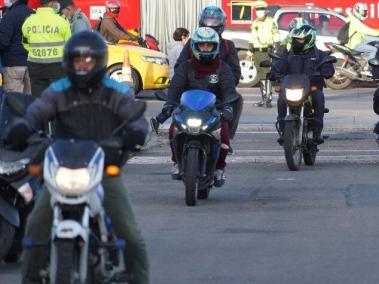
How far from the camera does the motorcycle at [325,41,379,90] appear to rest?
30.9m

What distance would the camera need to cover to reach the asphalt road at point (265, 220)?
9492 millimetres

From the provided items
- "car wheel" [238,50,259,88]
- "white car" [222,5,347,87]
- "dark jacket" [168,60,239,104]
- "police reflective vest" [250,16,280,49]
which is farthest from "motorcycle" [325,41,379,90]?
"dark jacket" [168,60,239,104]

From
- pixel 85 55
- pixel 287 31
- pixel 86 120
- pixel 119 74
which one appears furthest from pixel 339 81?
pixel 85 55

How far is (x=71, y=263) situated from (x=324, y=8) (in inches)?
1078

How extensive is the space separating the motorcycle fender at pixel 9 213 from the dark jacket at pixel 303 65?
309 inches

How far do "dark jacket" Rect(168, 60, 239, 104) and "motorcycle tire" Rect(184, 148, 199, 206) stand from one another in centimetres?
82

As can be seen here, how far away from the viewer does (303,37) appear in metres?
16.6

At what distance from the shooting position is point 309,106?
16.9 metres

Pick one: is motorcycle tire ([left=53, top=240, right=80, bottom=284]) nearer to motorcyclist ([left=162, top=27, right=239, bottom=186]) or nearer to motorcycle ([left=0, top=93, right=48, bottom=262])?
motorcycle ([left=0, top=93, right=48, bottom=262])

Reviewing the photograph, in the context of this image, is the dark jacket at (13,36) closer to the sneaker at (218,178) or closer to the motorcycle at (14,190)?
the sneaker at (218,178)

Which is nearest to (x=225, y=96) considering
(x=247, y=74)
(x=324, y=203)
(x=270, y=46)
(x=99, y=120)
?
(x=324, y=203)

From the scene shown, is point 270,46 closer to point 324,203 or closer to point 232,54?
point 232,54

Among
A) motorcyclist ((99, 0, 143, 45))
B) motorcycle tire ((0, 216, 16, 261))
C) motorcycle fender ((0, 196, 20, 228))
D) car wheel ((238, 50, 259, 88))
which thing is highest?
motorcycle fender ((0, 196, 20, 228))

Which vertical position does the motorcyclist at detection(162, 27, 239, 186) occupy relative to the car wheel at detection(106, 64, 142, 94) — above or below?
above
